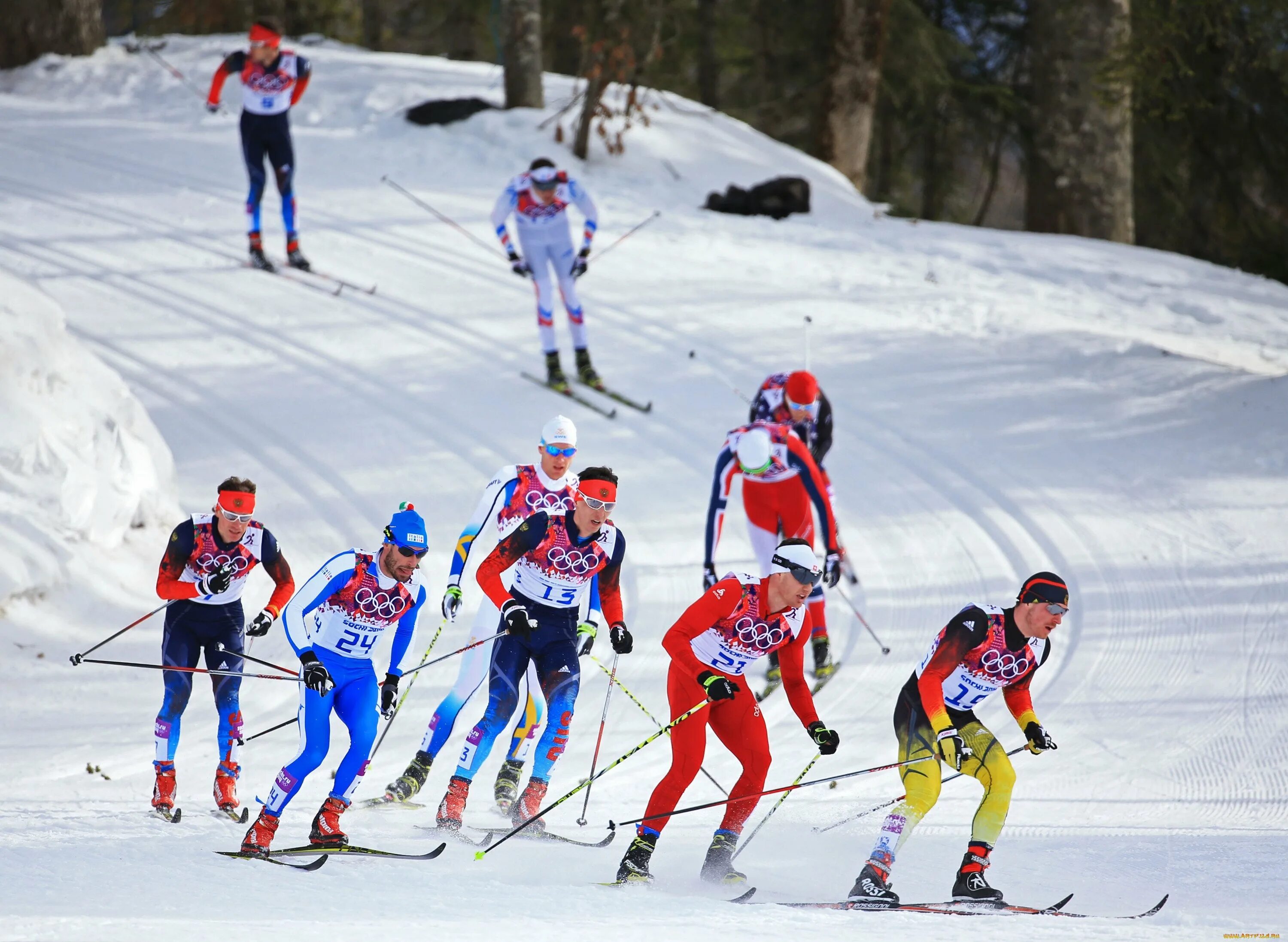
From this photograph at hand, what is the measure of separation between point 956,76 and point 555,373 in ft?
50.6

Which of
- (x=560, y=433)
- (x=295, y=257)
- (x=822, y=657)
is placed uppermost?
(x=295, y=257)

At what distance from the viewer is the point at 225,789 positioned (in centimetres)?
561

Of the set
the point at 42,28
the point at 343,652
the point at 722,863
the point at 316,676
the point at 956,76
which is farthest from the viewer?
the point at 956,76

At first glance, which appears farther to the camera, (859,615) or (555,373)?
(555,373)

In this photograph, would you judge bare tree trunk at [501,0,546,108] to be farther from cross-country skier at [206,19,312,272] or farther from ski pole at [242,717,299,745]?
ski pole at [242,717,299,745]

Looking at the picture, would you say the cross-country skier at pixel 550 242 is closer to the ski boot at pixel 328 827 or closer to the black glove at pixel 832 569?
the black glove at pixel 832 569

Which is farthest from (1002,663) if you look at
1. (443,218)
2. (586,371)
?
(443,218)

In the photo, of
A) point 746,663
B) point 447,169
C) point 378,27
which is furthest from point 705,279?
point 378,27

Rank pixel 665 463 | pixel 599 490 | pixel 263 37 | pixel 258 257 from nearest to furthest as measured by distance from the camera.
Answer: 1. pixel 599 490
2. pixel 665 463
3. pixel 263 37
4. pixel 258 257

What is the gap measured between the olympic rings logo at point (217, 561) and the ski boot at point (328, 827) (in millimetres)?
1289

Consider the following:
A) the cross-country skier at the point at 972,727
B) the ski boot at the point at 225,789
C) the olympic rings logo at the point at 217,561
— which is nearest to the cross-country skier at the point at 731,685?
the cross-country skier at the point at 972,727

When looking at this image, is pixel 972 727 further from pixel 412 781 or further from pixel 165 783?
pixel 165 783

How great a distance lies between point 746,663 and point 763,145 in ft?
44.2

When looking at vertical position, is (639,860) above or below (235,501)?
below
